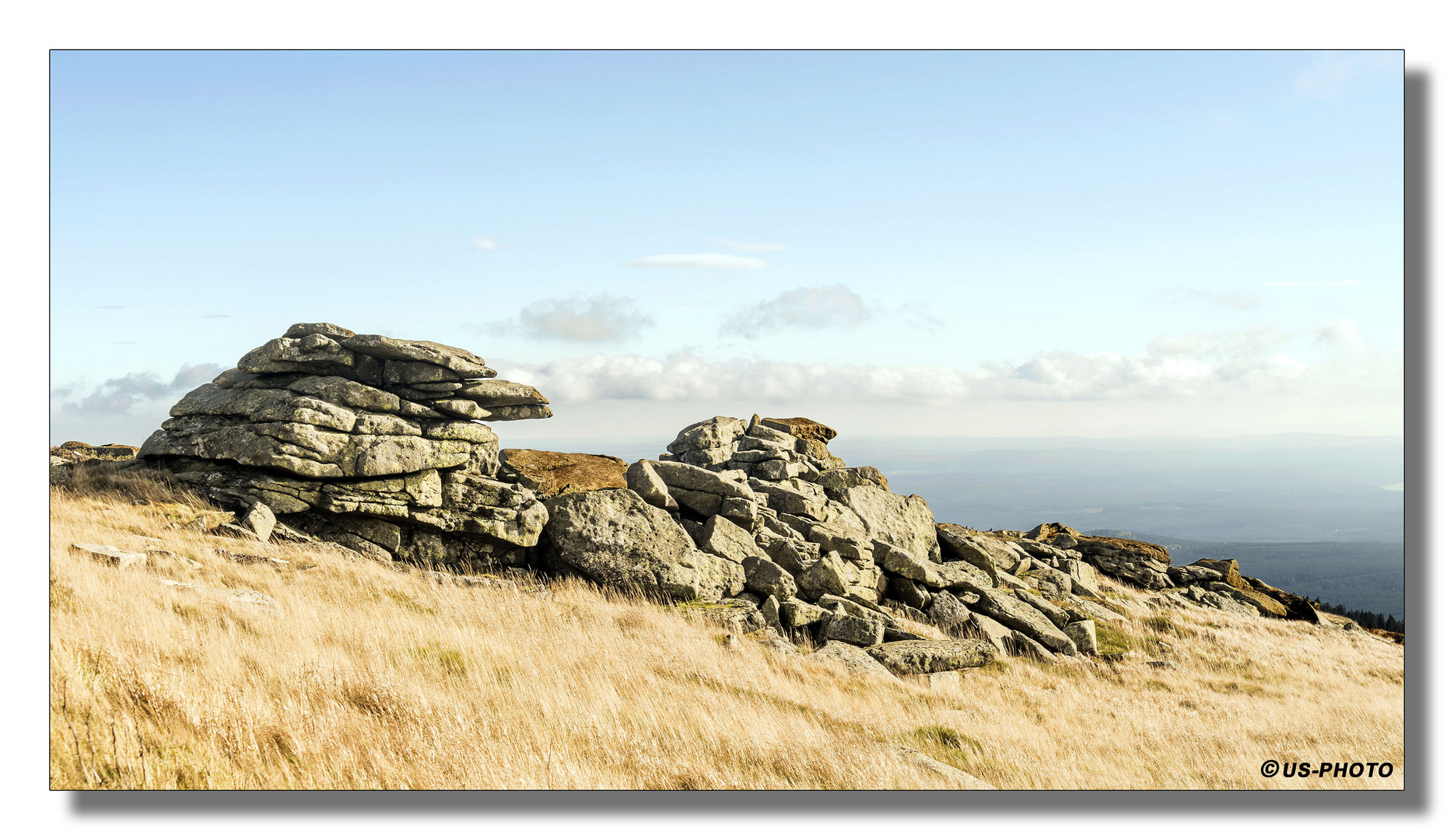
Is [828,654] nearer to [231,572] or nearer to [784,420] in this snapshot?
[231,572]

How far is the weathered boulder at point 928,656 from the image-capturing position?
1488cm

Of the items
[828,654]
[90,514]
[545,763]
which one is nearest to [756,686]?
[828,654]

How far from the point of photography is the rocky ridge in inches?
655

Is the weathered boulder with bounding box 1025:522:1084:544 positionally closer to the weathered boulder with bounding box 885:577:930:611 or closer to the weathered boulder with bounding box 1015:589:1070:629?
the weathered boulder with bounding box 1015:589:1070:629

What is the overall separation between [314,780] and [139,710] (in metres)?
→ 1.71

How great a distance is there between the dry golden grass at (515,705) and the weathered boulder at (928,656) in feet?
1.64

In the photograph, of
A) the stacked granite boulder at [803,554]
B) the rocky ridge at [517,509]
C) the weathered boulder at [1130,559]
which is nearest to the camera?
the rocky ridge at [517,509]

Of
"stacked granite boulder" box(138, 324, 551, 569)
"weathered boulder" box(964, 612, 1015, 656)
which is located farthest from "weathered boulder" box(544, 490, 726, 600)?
"weathered boulder" box(964, 612, 1015, 656)

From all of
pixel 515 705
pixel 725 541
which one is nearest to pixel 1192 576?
pixel 725 541

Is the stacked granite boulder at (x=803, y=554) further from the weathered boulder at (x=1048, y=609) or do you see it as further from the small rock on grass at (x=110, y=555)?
the small rock on grass at (x=110, y=555)

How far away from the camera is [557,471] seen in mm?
19297

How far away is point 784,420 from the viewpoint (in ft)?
90.4

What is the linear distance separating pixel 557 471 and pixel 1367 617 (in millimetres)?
29365

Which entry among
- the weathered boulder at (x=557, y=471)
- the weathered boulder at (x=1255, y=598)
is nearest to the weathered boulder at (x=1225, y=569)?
the weathered boulder at (x=1255, y=598)
